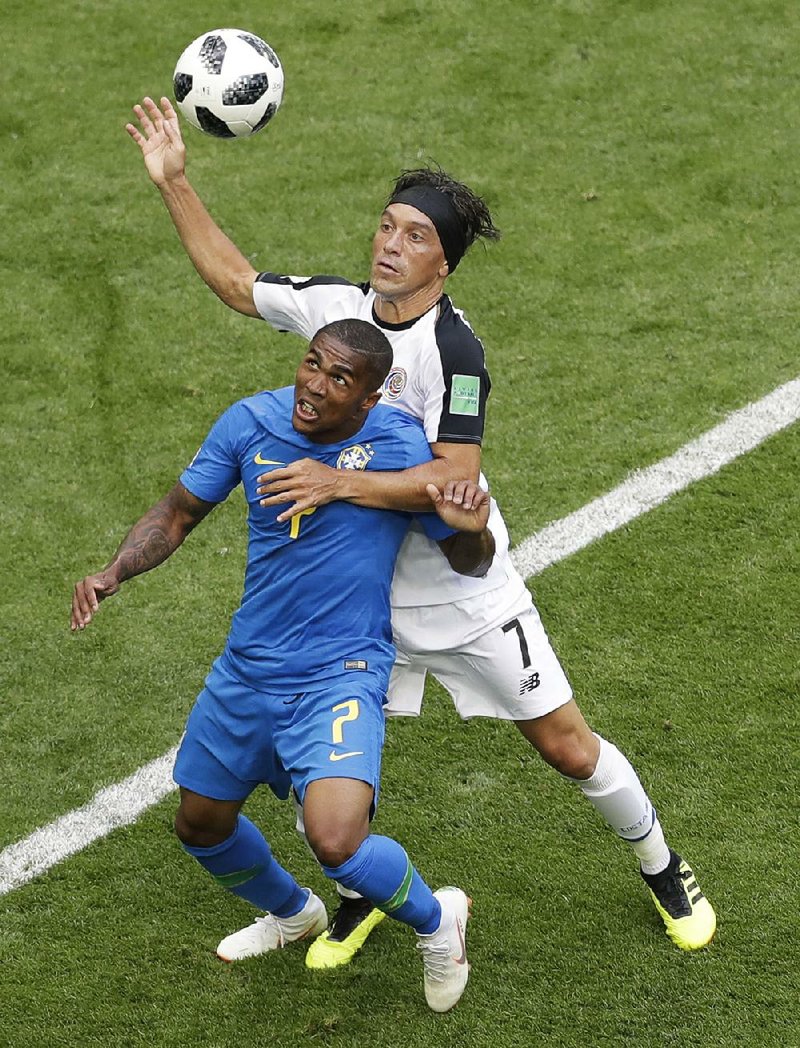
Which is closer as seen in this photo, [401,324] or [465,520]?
[465,520]

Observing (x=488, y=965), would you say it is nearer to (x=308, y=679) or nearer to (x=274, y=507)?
(x=308, y=679)

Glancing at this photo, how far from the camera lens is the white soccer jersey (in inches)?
186

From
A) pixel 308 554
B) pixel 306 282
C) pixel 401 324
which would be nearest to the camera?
pixel 308 554

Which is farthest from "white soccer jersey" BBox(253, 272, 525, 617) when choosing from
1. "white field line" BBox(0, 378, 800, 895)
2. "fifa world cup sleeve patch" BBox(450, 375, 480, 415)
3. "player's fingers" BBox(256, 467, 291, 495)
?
"white field line" BBox(0, 378, 800, 895)

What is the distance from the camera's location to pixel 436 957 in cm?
488

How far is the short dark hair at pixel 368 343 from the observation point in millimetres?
4527

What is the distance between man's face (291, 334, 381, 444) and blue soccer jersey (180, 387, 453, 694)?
3.9 inches

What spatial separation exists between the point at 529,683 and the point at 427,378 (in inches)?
39.7

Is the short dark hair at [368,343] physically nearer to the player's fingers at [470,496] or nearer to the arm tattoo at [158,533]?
the player's fingers at [470,496]

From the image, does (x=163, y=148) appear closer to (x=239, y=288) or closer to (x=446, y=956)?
(x=239, y=288)

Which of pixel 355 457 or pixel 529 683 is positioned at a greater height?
pixel 355 457

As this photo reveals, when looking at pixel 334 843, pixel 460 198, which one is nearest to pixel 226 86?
pixel 460 198

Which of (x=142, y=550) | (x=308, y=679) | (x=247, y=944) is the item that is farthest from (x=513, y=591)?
(x=247, y=944)

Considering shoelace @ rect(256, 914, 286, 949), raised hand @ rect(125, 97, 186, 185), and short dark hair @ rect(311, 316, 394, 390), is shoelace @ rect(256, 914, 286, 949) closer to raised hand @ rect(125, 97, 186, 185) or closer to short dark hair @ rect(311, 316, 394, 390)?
short dark hair @ rect(311, 316, 394, 390)
